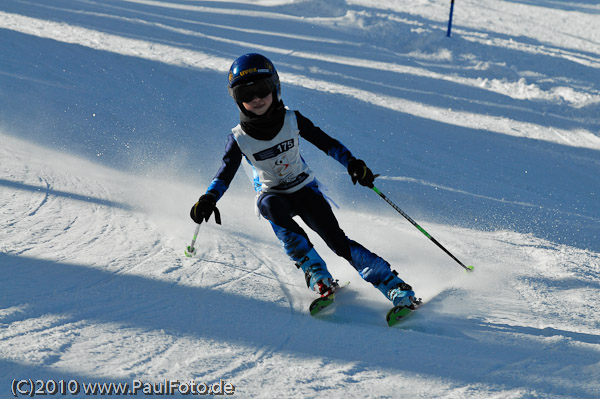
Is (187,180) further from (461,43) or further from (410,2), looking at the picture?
(410,2)

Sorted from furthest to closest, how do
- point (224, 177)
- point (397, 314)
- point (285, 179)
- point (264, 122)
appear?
1. point (285, 179)
2. point (224, 177)
3. point (264, 122)
4. point (397, 314)

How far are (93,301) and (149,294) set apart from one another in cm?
37

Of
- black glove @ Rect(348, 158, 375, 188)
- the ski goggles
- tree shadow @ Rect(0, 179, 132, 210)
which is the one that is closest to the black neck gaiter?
the ski goggles

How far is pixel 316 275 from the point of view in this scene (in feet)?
13.3

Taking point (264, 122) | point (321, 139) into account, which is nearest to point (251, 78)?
point (264, 122)

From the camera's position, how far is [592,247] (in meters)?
5.54

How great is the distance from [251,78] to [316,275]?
147 centimetres

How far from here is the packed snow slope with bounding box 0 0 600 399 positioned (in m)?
3.20

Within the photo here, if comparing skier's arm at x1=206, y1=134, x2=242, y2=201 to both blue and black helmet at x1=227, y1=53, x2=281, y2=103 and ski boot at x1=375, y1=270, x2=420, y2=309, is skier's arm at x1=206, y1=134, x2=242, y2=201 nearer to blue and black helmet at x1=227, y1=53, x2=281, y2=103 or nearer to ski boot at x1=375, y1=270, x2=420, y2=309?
blue and black helmet at x1=227, y1=53, x2=281, y2=103

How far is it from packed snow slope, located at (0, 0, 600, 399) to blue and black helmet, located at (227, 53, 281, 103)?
4.53ft

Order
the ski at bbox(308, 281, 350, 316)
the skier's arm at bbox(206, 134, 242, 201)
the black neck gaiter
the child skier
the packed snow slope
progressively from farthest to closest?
the skier's arm at bbox(206, 134, 242, 201) < the black neck gaiter < the child skier < the ski at bbox(308, 281, 350, 316) < the packed snow slope

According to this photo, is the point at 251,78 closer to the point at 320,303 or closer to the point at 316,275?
the point at 316,275

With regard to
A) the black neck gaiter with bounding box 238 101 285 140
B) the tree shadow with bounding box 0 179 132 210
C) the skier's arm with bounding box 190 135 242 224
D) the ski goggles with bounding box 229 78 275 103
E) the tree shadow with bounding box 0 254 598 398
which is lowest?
the tree shadow with bounding box 0 254 598 398

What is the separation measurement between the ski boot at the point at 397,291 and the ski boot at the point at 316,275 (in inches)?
13.9
